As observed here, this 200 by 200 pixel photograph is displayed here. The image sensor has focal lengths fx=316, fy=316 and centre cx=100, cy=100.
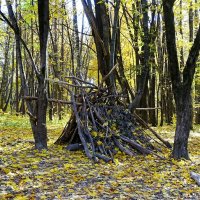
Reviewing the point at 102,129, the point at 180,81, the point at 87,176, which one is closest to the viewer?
the point at 87,176

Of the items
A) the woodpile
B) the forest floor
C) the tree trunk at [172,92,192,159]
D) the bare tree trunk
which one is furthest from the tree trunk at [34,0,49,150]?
the tree trunk at [172,92,192,159]

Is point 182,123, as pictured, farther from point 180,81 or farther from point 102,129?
point 102,129

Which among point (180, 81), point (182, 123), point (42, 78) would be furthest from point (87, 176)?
point (180, 81)

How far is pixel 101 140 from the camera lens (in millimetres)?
7965

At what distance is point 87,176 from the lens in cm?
559

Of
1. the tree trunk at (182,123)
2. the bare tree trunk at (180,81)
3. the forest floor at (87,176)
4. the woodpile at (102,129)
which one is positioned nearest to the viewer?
the forest floor at (87,176)

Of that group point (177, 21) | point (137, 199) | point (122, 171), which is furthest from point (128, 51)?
point (137, 199)

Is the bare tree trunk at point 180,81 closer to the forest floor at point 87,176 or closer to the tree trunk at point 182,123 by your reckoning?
the tree trunk at point 182,123

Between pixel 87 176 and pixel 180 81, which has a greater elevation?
pixel 180 81

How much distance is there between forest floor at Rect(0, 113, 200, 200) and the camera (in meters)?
4.61

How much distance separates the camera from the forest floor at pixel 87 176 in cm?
461

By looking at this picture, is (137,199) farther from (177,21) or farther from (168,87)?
(177,21)

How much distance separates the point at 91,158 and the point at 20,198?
3092 mm

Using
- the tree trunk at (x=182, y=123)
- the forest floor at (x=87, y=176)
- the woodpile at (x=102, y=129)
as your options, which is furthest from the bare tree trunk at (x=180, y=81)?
the woodpile at (x=102, y=129)
